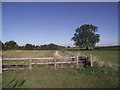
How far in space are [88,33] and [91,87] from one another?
5856 centimetres

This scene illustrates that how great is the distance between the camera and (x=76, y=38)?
6644cm

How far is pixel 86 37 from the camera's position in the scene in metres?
63.1

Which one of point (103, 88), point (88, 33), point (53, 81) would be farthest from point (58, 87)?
point (88, 33)

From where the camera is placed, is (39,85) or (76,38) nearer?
(39,85)

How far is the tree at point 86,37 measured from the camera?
207ft

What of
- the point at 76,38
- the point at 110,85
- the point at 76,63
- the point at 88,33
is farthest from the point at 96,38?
the point at 110,85

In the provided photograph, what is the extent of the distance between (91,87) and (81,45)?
5954 cm

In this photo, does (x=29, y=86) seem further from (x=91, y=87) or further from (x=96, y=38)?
(x=96, y=38)

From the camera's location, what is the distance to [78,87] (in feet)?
19.6

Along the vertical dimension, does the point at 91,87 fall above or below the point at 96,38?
below

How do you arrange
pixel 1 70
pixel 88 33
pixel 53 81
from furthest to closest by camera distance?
pixel 88 33 → pixel 1 70 → pixel 53 81

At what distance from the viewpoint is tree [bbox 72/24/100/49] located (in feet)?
207

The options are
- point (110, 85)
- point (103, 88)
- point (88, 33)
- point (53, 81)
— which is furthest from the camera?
point (88, 33)

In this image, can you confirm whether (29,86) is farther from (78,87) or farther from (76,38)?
(76,38)
